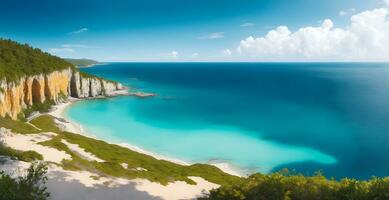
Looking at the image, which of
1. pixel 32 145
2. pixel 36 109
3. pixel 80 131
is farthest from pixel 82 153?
pixel 36 109

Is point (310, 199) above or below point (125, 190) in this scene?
above

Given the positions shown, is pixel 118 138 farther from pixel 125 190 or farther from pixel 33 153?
pixel 125 190

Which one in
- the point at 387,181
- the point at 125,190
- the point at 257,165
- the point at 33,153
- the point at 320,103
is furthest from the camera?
the point at 320,103

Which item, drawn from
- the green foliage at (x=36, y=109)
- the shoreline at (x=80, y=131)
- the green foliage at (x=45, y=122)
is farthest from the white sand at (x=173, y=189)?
the green foliage at (x=36, y=109)

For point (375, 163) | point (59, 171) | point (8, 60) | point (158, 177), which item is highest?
point (8, 60)

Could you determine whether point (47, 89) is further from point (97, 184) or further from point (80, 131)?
point (97, 184)

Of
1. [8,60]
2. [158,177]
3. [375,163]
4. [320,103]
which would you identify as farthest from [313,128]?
[8,60]
